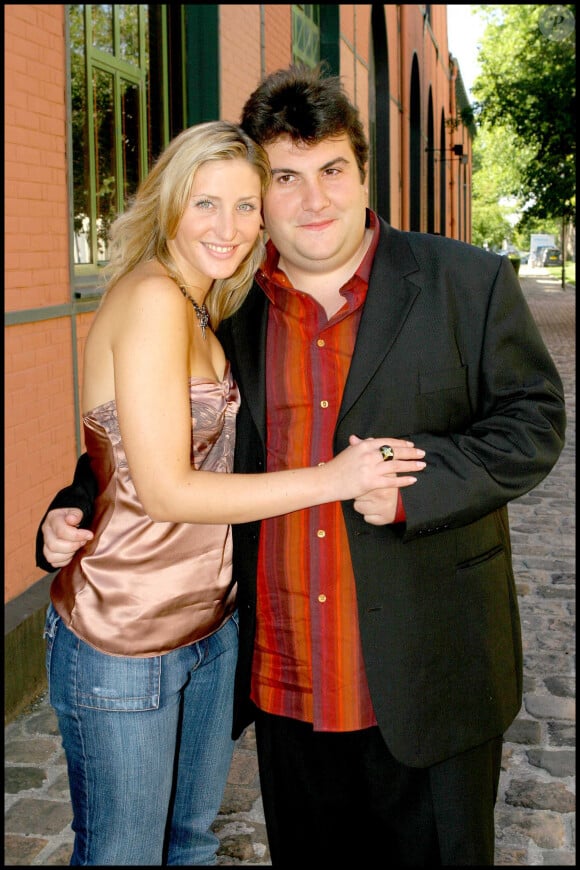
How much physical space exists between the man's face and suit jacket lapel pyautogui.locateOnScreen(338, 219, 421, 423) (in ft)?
0.39

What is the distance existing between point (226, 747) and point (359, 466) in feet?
3.05

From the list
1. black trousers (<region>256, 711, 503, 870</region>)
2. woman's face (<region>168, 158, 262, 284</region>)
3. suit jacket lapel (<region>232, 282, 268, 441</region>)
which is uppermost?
woman's face (<region>168, 158, 262, 284</region>)

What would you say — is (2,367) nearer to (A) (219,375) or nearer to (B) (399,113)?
(A) (219,375)

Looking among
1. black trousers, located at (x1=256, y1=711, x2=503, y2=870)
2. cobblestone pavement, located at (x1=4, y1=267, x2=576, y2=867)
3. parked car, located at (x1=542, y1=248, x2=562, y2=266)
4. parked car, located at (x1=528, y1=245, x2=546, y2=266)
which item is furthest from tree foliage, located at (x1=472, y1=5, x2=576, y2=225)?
parked car, located at (x1=528, y1=245, x2=546, y2=266)

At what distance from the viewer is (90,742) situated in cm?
220

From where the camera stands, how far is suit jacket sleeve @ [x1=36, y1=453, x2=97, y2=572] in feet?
7.72

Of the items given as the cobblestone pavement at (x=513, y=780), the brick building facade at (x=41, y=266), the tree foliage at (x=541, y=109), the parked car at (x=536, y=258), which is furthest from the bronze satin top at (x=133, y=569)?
the parked car at (x=536, y=258)

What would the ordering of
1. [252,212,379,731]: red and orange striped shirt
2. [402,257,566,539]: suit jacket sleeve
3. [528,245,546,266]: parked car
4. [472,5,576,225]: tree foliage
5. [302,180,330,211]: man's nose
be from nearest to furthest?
[402,257,566,539]: suit jacket sleeve, [252,212,379,731]: red and orange striped shirt, [302,180,330,211]: man's nose, [472,5,576,225]: tree foliage, [528,245,546,266]: parked car

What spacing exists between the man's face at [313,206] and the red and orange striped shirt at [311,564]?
10 cm

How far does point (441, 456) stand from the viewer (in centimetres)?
230

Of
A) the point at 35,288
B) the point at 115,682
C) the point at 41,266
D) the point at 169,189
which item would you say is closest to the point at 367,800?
the point at 115,682

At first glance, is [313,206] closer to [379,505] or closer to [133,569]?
[379,505]

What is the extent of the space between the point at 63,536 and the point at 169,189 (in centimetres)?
85

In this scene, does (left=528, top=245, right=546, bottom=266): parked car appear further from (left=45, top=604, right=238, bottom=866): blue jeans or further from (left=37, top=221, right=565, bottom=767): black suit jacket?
(left=45, top=604, right=238, bottom=866): blue jeans
